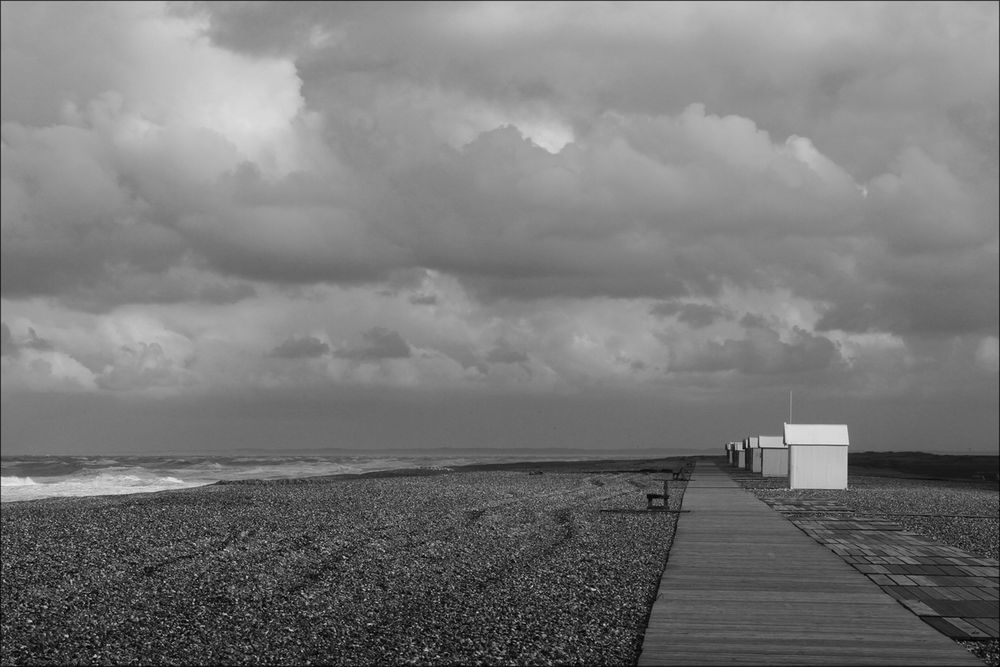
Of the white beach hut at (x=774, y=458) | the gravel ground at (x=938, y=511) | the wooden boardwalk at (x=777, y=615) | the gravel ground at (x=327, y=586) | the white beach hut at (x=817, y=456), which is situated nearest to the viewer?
the wooden boardwalk at (x=777, y=615)

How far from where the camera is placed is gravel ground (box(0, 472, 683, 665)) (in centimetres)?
1071

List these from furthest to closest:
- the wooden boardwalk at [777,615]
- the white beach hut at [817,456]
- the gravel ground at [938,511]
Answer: the white beach hut at [817,456] → the gravel ground at [938,511] → the wooden boardwalk at [777,615]

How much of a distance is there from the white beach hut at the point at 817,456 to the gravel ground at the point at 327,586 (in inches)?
522

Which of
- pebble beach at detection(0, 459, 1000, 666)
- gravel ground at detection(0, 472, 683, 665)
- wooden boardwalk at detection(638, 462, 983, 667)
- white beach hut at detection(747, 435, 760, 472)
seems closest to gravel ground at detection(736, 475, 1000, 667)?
pebble beach at detection(0, 459, 1000, 666)

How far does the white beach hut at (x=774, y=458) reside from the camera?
1858 inches

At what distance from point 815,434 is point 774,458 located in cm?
1253

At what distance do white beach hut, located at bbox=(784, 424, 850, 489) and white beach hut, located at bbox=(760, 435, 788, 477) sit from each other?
11500 millimetres

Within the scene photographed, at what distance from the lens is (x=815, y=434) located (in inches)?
1403

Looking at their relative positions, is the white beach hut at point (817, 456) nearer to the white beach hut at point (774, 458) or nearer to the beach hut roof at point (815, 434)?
the beach hut roof at point (815, 434)

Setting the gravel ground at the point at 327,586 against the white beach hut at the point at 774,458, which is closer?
the gravel ground at the point at 327,586

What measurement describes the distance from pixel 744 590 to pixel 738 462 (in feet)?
178

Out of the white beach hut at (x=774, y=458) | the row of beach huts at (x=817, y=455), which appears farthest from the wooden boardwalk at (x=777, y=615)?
the white beach hut at (x=774, y=458)

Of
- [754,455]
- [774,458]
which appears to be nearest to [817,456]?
[774,458]

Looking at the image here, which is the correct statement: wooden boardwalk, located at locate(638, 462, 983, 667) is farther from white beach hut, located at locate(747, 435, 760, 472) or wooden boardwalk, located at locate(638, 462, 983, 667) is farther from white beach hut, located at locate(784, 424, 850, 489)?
white beach hut, located at locate(747, 435, 760, 472)
